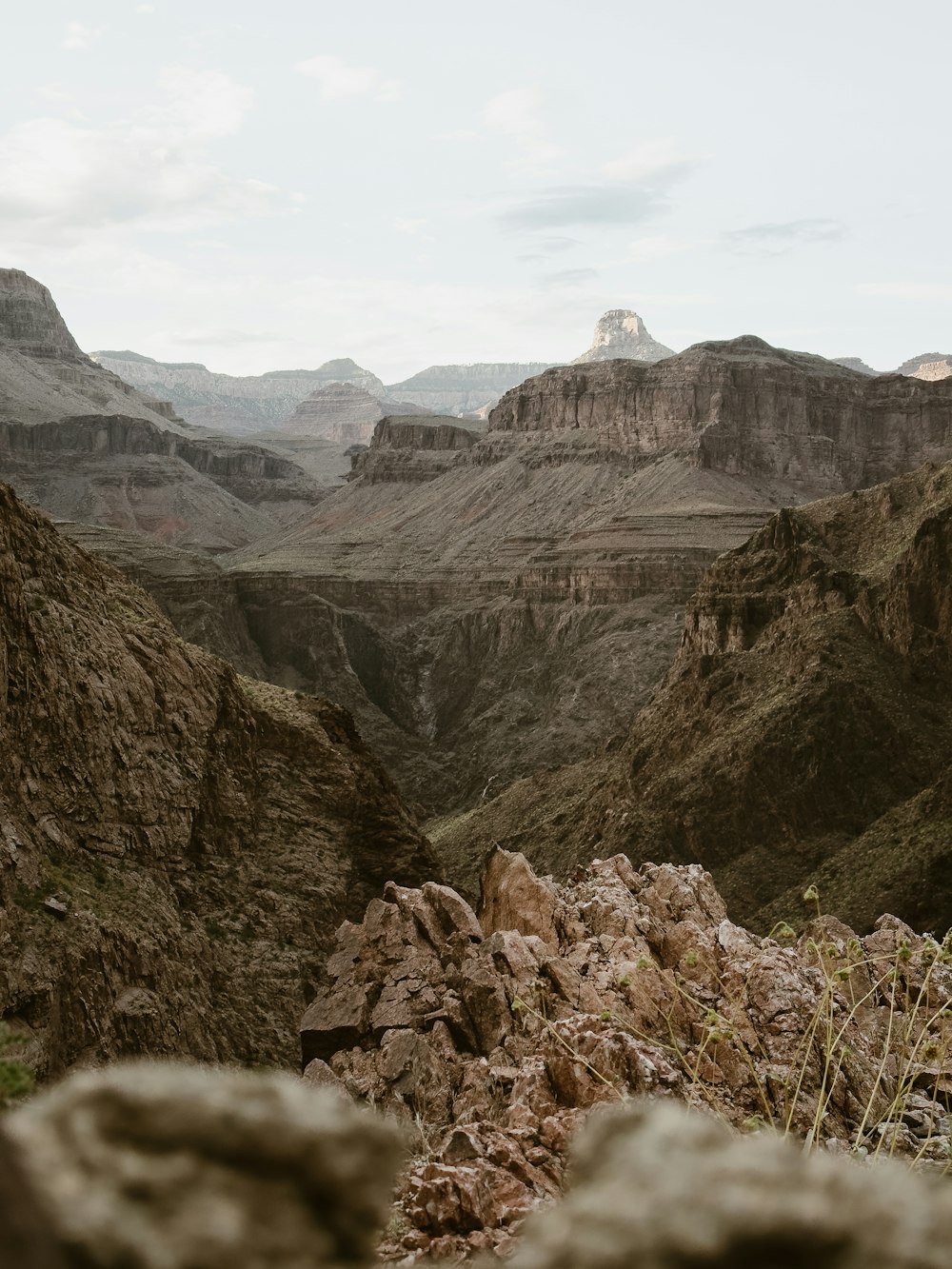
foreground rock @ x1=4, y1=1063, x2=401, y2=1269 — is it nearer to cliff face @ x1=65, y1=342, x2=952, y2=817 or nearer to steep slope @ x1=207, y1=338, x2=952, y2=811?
cliff face @ x1=65, y1=342, x2=952, y2=817

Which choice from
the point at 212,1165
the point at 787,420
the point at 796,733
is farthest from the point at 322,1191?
the point at 787,420

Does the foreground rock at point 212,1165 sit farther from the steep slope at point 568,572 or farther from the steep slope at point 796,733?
the steep slope at point 568,572

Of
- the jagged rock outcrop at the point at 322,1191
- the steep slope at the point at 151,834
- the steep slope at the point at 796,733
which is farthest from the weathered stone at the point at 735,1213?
the steep slope at the point at 796,733

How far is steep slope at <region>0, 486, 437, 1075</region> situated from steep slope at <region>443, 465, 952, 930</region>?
3042cm

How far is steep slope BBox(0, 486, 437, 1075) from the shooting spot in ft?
90.1

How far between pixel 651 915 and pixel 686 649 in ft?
225

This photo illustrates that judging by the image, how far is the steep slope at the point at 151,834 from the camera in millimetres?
27469

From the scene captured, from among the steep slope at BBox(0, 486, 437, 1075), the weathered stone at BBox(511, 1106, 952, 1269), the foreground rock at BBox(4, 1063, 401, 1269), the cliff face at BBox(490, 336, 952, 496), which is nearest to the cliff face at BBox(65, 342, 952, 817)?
the cliff face at BBox(490, 336, 952, 496)

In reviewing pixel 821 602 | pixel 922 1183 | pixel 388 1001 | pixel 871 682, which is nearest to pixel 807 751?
pixel 871 682

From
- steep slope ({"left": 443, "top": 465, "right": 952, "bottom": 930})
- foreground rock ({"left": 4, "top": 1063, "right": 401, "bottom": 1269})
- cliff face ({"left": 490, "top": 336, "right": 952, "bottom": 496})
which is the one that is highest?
cliff face ({"left": 490, "top": 336, "right": 952, "bottom": 496})

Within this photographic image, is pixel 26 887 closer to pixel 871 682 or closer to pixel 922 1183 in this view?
pixel 922 1183

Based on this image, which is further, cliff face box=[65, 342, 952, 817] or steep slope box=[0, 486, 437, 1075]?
cliff face box=[65, 342, 952, 817]

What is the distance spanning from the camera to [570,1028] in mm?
18344

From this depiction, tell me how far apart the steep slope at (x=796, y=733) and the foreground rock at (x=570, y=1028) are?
1447 inches
